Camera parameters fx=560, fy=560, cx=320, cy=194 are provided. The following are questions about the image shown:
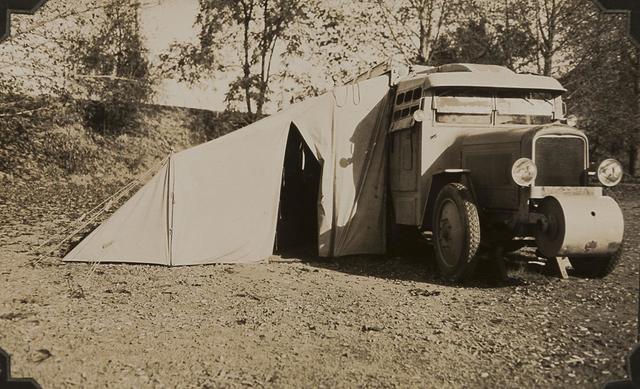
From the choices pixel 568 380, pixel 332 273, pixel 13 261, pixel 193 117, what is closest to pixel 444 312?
pixel 568 380

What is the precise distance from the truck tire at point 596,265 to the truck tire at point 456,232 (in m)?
1.18

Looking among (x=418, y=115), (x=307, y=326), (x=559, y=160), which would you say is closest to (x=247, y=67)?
(x=418, y=115)

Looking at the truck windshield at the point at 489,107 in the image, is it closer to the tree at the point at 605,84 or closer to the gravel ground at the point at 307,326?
the gravel ground at the point at 307,326

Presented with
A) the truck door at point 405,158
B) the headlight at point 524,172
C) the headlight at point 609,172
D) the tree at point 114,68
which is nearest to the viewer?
the headlight at point 524,172

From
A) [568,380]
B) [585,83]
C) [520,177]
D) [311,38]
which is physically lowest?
[568,380]

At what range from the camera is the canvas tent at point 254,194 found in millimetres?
7480

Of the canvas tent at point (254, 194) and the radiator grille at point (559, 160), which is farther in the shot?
the canvas tent at point (254, 194)

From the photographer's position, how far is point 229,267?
24.7 feet

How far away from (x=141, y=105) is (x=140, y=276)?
39.8 feet

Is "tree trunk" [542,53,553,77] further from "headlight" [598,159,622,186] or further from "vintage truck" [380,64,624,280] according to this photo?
"headlight" [598,159,622,186]

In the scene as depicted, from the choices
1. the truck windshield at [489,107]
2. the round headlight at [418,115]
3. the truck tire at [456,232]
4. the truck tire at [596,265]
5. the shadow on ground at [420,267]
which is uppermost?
the truck windshield at [489,107]

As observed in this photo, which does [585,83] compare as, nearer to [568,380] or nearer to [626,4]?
[626,4]

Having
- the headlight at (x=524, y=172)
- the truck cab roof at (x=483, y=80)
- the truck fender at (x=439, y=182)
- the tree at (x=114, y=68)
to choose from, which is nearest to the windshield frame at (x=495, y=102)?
the truck cab roof at (x=483, y=80)

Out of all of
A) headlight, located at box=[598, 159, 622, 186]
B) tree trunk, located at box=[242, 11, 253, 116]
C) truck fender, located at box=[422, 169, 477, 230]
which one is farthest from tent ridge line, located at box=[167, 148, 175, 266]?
tree trunk, located at box=[242, 11, 253, 116]
